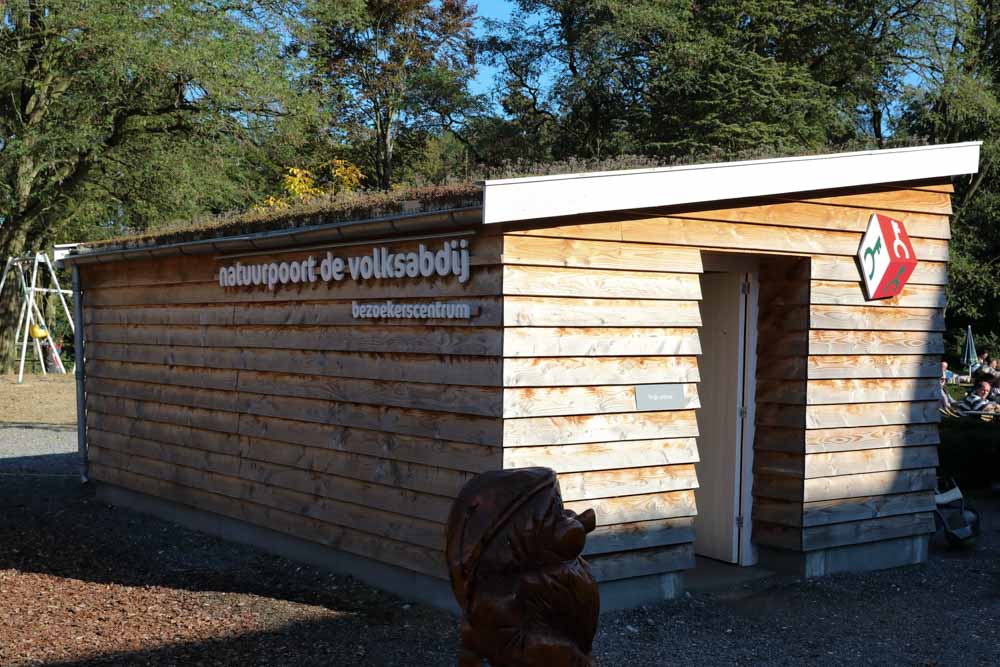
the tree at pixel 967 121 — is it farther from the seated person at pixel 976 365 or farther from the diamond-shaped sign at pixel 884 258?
the diamond-shaped sign at pixel 884 258

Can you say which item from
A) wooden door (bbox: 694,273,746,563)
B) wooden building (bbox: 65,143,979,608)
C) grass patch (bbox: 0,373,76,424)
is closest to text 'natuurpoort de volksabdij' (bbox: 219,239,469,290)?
wooden building (bbox: 65,143,979,608)

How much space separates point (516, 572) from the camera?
275 centimetres

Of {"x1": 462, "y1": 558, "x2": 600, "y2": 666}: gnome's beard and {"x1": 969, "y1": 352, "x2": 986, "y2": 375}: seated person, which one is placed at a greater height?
{"x1": 462, "y1": 558, "x2": 600, "y2": 666}: gnome's beard

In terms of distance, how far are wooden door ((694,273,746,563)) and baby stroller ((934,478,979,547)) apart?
220 cm

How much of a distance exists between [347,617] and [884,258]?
16.2 ft

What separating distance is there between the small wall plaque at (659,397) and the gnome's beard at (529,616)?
3721mm

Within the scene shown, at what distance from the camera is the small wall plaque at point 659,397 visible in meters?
6.46

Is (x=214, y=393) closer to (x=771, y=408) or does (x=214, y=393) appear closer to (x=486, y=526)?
(x=771, y=408)

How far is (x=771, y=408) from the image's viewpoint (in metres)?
7.55

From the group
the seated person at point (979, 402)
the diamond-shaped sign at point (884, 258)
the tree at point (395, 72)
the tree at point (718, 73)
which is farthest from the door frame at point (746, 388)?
the tree at point (395, 72)

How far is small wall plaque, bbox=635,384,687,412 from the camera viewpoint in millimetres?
6461

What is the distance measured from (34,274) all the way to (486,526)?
2418 cm

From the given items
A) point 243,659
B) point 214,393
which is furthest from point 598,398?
point 214,393

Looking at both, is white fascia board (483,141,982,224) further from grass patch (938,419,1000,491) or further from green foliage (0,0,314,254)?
green foliage (0,0,314,254)
